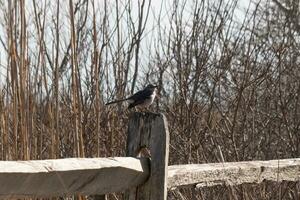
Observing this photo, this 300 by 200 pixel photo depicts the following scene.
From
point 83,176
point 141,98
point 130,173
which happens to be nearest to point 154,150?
point 130,173

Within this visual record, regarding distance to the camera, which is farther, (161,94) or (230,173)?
(161,94)

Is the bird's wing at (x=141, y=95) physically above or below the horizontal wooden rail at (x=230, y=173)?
above

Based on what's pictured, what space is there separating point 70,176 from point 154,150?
44cm

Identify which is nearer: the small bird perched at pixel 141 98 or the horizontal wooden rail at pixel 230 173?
the horizontal wooden rail at pixel 230 173

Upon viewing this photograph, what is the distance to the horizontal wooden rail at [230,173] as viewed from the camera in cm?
295

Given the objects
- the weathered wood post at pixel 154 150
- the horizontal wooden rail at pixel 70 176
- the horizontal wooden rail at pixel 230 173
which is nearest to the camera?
the horizontal wooden rail at pixel 70 176

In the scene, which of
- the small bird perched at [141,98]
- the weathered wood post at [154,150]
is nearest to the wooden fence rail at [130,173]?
the weathered wood post at [154,150]

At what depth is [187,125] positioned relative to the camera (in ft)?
18.5

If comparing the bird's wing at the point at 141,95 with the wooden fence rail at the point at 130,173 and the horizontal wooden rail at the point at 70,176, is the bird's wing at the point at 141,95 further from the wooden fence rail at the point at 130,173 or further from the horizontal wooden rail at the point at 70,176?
the horizontal wooden rail at the point at 70,176

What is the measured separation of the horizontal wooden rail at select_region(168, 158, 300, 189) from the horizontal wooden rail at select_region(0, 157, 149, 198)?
383 millimetres

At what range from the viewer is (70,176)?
7.27 ft

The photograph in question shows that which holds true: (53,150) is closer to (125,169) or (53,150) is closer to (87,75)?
(125,169)

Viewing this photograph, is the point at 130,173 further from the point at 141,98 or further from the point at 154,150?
the point at 141,98

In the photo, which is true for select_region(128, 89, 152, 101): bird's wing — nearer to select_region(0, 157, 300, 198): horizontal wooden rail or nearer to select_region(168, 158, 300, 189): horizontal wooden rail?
select_region(168, 158, 300, 189): horizontal wooden rail
